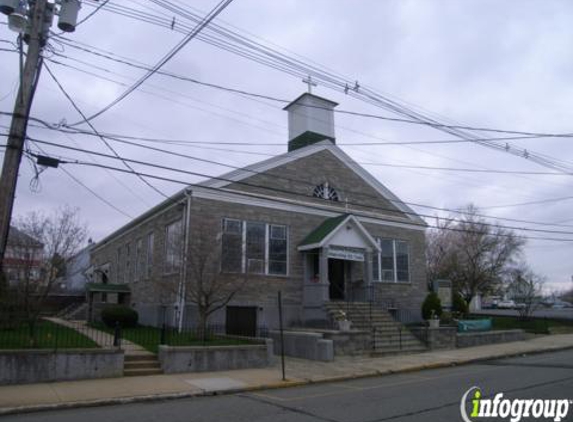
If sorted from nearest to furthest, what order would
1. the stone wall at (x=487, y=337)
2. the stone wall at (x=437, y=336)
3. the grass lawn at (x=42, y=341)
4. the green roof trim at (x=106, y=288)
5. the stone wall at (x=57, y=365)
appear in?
the stone wall at (x=57, y=365) → the grass lawn at (x=42, y=341) → the stone wall at (x=437, y=336) → the stone wall at (x=487, y=337) → the green roof trim at (x=106, y=288)

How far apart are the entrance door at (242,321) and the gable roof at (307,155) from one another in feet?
17.2

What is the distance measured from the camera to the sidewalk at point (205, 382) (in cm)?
1080

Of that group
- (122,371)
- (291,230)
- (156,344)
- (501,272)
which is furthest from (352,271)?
(501,272)

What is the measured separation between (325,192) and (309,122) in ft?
12.6

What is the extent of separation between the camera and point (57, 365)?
12.8 meters

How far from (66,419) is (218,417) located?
279 cm

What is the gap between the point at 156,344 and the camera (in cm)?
1664

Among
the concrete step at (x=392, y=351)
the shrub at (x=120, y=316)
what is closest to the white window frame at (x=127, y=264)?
the shrub at (x=120, y=316)

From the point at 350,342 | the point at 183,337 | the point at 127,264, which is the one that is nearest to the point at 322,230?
the point at 350,342

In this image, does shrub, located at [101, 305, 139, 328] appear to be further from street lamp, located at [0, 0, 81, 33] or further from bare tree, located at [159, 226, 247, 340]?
street lamp, located at [0, 0, 81, 33]

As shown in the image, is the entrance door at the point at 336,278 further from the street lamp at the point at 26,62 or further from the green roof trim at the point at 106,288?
the street lamp at the point at 26,62

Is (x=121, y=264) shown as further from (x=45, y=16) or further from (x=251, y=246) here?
(x=45, y=16)

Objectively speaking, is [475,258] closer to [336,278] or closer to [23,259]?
[336,278]

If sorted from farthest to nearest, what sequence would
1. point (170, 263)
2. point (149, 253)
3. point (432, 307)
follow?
point (149, 253) < point (432, 307) < point (170, 263)
